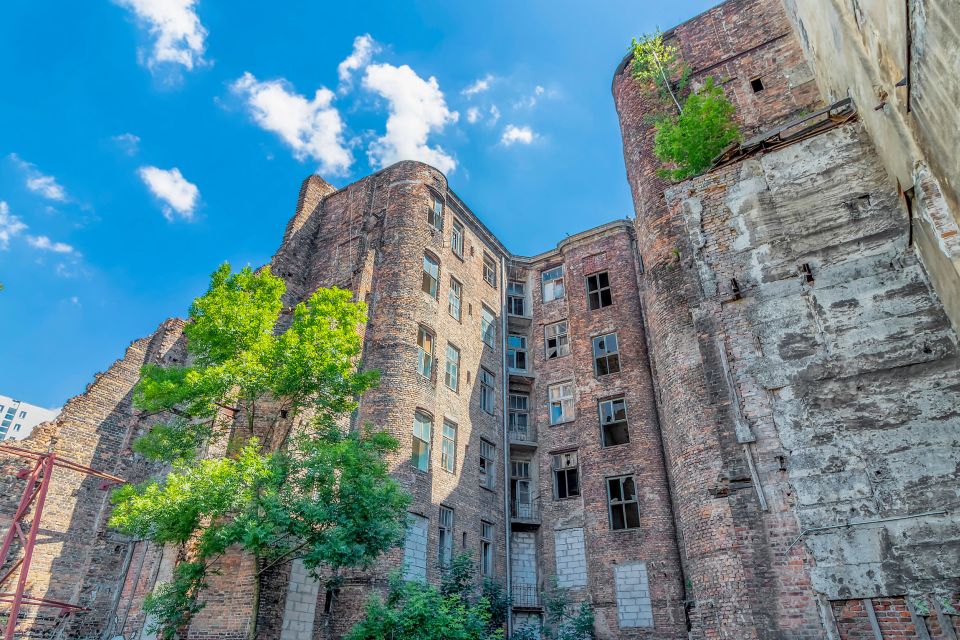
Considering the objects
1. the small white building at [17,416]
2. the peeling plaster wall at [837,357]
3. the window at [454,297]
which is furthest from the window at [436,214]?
the small white building at [17,416]

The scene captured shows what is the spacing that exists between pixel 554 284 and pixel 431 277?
6.74 metres

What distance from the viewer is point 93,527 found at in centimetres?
1941

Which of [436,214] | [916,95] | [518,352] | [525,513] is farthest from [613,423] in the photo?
[916,95]

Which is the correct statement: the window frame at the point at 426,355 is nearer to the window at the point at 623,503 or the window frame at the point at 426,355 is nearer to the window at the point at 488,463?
the window at the point at 488,463

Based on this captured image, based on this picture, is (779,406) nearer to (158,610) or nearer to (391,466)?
(391,466)

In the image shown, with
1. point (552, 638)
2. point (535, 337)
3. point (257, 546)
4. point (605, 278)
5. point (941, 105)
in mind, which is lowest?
point (552, 638)

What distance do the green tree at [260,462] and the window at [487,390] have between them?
25.5 ft

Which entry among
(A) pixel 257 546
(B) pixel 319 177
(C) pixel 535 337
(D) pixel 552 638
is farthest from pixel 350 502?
(B) pixel 319 177

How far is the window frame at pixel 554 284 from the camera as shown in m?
25.2

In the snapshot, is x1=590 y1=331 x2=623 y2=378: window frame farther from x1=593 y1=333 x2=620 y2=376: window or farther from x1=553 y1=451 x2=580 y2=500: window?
x1=553 y1=451 x2=580 y2=500: window

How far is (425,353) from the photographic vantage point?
778 inches

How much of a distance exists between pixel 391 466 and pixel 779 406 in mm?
10605

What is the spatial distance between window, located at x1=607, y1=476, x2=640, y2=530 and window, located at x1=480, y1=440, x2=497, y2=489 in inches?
166

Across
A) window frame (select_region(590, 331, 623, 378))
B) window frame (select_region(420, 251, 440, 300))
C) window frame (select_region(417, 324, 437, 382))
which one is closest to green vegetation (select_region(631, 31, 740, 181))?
window frame (select_region(590, 331, 623, 378))
